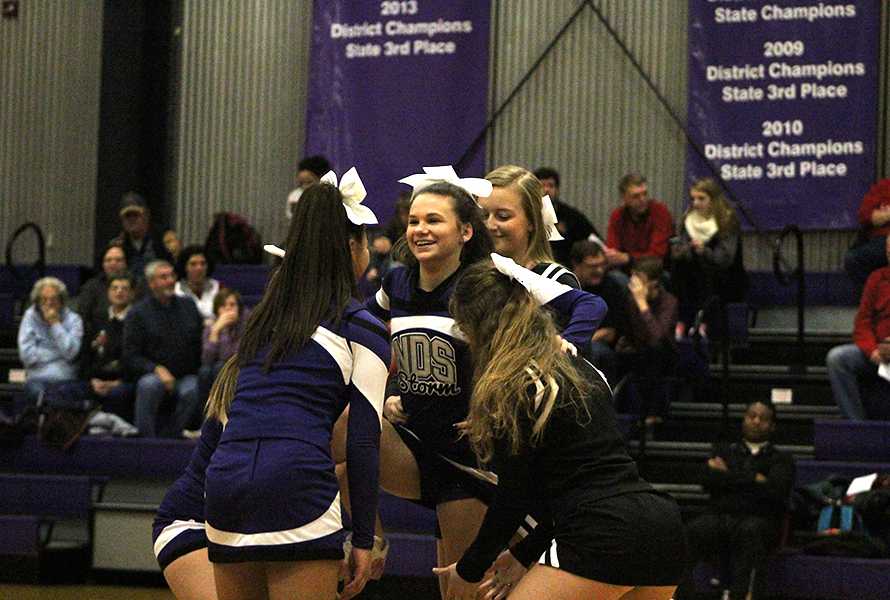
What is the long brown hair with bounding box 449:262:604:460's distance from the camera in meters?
3.94

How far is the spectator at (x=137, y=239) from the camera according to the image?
12414mm

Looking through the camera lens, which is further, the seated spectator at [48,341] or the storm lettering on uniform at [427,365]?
the seated spectator at [48,341]

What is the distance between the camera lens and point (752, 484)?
8.84 metres

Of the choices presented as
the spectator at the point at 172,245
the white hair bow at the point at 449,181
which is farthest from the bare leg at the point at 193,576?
the spectator at the point at 172,245

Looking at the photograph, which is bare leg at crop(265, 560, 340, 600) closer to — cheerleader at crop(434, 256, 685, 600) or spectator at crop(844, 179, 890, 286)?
cheerleader at crop(434, 256, 685, 600)

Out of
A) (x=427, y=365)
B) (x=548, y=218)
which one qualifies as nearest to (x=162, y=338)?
(x=548, y=218)

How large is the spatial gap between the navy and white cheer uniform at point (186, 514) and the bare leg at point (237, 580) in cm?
40

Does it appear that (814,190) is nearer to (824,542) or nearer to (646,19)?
(646,19)

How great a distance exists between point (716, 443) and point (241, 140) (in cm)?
670

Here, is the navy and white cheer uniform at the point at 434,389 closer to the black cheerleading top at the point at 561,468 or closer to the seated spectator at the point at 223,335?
the black cheerleading top at the point at 561,468

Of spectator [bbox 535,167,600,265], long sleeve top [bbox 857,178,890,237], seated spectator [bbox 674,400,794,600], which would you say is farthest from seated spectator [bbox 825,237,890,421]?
spectator [bbox 535,167,600,265]

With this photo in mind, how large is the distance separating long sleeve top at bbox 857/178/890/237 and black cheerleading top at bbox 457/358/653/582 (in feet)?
23.5

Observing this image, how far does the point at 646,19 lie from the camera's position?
43.2 feet

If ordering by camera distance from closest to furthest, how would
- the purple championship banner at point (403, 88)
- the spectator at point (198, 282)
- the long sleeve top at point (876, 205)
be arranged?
the long sleeve top at point (876, 205), the spectator at point (198, 282), the purple championship banner at point (403, 88)
